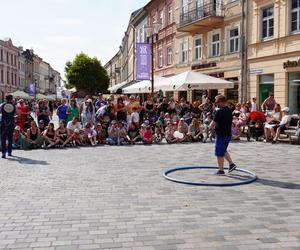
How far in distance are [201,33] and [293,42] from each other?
9.91m

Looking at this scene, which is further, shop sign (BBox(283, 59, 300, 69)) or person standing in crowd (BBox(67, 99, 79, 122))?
shop sign (BBox(283, 59, 300, 69))

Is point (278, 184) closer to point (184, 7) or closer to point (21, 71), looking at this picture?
point (184, 7)

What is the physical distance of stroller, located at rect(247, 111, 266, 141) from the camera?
53.4 feet

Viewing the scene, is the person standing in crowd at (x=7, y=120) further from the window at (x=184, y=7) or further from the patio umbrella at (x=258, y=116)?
the window at (x=184, y=7)

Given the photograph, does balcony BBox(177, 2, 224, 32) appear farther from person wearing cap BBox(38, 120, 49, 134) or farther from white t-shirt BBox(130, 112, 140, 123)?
person wearing cap BBox(38, 120, 49, 134)

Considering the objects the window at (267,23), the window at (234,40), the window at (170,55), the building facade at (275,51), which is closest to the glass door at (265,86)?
the building facade at (275,51)

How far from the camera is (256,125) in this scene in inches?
642

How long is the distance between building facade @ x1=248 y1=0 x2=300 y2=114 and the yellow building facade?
1477mm

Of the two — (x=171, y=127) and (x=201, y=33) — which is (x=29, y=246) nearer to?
(x=171, y=127)

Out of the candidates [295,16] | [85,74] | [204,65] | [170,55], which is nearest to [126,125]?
[295,16]

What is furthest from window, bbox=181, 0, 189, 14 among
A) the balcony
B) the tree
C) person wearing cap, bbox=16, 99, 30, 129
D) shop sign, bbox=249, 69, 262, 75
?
the tree

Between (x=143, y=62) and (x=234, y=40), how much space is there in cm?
644

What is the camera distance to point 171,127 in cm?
1579

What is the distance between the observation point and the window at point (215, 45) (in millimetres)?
26872
